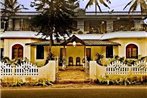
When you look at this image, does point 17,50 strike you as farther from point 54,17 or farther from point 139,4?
point 139,4

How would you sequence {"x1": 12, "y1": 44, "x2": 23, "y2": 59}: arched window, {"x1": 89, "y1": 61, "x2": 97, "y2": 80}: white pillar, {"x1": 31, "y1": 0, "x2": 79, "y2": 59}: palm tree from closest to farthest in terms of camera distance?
{"x1": 89, "y1": 61, "x2": 97, "y2": 80}: white pillar
{"x1": 31, "y1": 0, "x2": 79, "y2": 59}: palm tree
{"x1": 12, "y1": 44, "x2": 23, "y2": 59}: arched window

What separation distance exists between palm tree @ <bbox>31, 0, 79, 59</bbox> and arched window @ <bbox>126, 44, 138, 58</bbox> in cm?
260

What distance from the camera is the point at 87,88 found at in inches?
326

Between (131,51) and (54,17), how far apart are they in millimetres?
3986

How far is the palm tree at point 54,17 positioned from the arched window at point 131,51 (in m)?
2.60

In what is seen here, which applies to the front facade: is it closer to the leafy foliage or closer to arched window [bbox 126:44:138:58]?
arched window [bbox 126:44:138:58]

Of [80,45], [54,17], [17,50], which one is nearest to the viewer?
[54,17]

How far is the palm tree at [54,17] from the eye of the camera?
11.2 m

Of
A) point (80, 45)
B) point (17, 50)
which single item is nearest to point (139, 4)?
point (80, 45)

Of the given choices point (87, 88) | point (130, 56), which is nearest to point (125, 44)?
point (130, 56)

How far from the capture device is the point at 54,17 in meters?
11.1

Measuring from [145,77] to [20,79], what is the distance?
359cm

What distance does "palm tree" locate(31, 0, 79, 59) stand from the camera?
1125 cm

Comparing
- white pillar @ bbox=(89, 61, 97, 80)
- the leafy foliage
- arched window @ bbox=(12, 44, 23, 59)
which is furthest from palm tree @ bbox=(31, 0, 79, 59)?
white pillar @ bbox=(89, 61, 97, 80)
